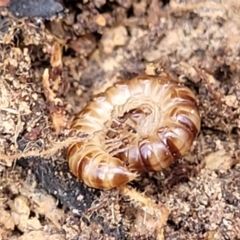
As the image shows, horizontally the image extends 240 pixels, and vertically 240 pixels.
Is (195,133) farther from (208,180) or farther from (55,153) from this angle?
(55,153)

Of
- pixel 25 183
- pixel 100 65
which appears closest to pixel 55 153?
pixel 25 183

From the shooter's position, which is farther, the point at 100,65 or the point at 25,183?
the point at 100,65

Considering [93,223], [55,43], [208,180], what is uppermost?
[55,43]

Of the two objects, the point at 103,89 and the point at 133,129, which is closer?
the point at 133,129
